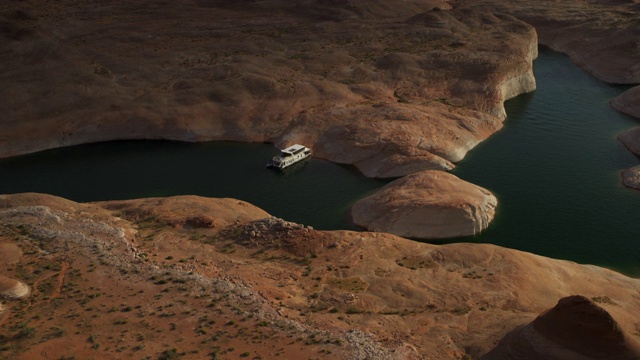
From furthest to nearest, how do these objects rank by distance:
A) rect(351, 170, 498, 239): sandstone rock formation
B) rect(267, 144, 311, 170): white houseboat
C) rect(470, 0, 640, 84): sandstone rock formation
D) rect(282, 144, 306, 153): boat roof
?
rect(470, 0, 640, 84): sandstone rock formation
rect(282, 144, 306, 153): boat roof
rect(267, 144, 311, 170): white houseboat
rect(351, 170, 498, 239): sandstone rock formation

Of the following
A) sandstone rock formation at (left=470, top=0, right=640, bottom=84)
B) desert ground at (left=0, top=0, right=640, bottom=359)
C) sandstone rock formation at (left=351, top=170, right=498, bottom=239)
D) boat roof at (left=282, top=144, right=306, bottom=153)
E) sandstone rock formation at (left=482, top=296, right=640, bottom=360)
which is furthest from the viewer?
sandstone rock formation at (left=470, top=0, right=640, bottom=84)

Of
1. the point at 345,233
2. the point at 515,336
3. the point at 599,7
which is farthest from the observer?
the point at 599,7

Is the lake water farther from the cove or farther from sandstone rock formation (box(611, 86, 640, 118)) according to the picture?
sandstone rock formation (box(611, 86, 640, 118))

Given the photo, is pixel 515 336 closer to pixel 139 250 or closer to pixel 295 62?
pixel 139 250

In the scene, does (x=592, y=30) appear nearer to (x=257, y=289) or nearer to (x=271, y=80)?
(x=271, y=80)

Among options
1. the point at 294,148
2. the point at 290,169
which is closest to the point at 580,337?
the point at 290,169

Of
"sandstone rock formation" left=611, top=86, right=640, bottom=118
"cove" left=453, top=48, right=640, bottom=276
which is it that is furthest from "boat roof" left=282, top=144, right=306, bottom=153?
"sandstone rock formation" left=611, top=86, right=640, bottom=118

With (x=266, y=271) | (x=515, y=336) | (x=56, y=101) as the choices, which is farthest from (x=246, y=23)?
(x=515, y=336)
